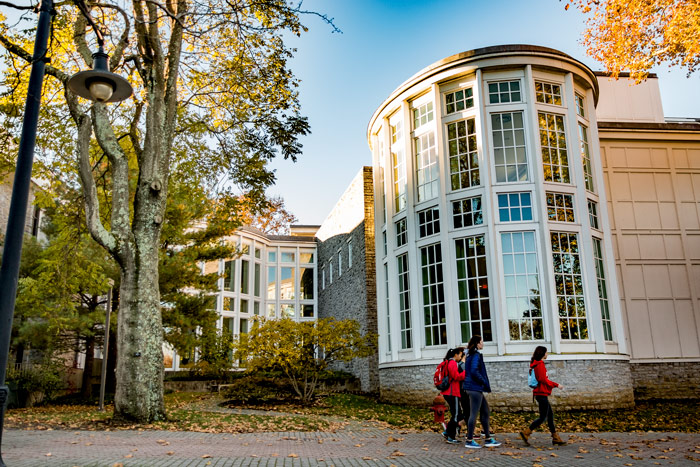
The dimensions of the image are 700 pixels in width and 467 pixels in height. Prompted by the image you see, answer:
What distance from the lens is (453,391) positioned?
8.60 m

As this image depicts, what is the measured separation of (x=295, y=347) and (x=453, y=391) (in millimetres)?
7228

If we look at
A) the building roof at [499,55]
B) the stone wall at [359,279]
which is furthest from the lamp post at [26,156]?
the stone wall at [359,279]

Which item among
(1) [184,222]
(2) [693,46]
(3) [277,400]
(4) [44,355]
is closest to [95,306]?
(4) [44,355]

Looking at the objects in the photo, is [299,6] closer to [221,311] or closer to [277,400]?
[277,400]

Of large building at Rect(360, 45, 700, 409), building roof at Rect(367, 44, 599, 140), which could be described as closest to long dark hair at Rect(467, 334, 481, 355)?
large building at Rect(360, 45, 700, 409)

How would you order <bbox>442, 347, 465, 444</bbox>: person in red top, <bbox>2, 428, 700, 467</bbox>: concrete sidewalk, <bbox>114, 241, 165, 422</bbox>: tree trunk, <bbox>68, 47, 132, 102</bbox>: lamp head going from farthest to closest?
<bbox>114, 241, 165, 422</bbox>: tree trunk, <bbox>442, 347, 465, 444</bbox>: person in red top, <bbox>2, 428, 700, 467</bbox>: concrete sidewalk, <bbox>68, 47, 132, 102</bbox>: lamp head

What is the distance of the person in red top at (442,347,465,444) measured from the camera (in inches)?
339

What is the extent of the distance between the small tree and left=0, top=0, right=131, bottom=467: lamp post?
9383 mm

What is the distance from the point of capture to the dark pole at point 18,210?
196 inches

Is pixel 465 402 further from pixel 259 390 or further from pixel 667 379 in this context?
pixel 667 379

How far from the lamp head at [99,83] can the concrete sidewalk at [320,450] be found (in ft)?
13.4

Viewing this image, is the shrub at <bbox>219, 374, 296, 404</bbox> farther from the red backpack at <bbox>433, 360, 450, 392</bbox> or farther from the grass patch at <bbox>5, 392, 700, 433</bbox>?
the red backpack at <bbox>433, 360, 450, 392</bbox>

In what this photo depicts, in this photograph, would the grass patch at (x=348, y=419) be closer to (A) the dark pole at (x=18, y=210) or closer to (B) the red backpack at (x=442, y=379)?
(B) the red backpack at (x=442, y=379)

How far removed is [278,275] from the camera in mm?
31375
